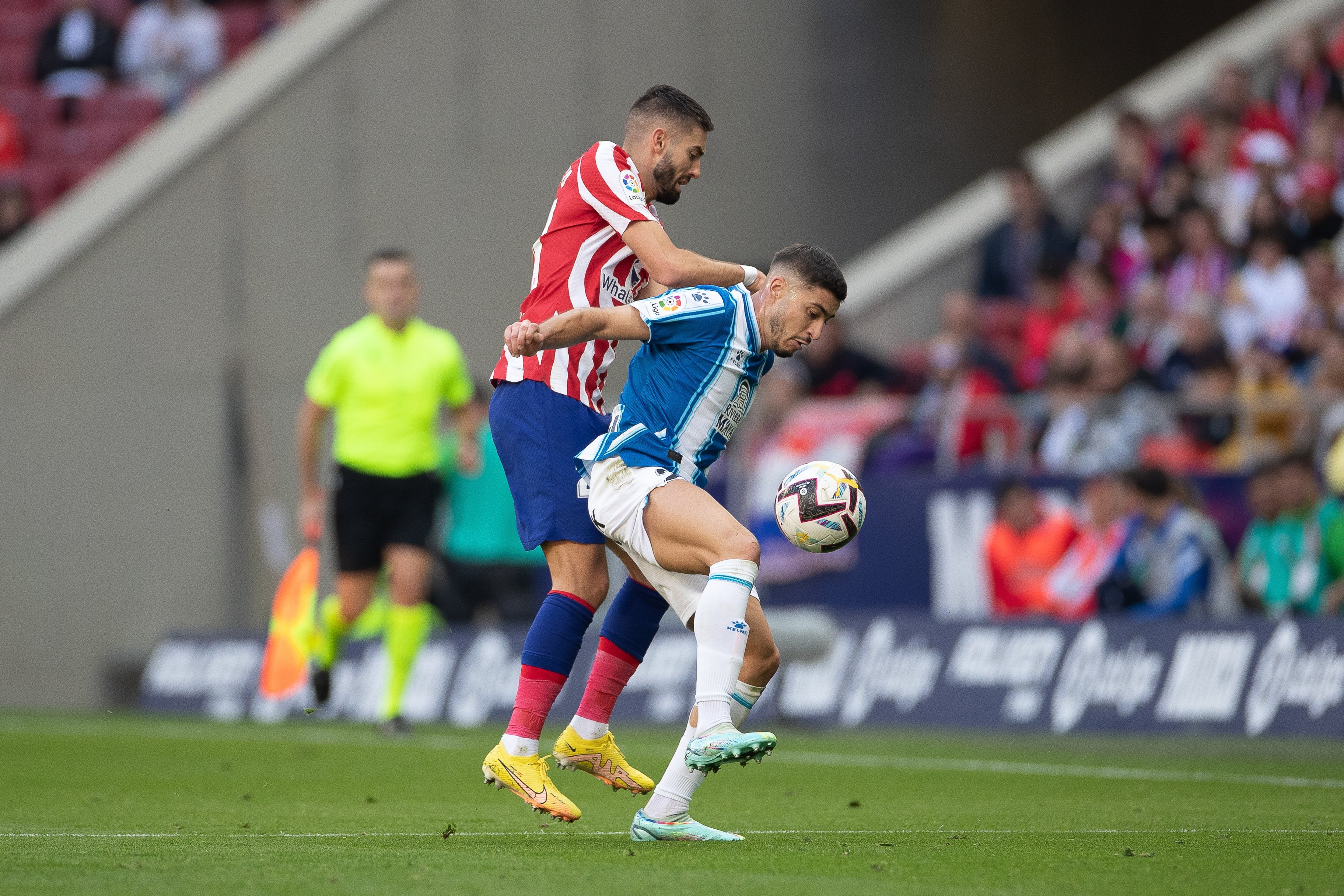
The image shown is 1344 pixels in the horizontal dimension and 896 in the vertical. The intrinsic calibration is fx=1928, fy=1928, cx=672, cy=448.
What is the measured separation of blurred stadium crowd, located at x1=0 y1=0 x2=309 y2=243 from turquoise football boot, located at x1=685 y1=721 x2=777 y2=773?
1457 centimetres

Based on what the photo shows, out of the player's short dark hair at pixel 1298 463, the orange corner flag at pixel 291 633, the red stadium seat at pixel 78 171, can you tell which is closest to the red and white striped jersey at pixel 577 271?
the orange corner flag at pixel 291 633

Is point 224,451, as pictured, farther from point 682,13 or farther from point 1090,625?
point 1090,625

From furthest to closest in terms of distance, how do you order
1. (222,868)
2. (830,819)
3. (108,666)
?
1. (108,666)
2. (830,819)
3. (222,868)

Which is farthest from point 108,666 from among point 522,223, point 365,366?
point 365,366

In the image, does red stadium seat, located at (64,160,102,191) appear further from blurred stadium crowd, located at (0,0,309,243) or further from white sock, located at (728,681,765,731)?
white sock, located at (728,681,765,731)

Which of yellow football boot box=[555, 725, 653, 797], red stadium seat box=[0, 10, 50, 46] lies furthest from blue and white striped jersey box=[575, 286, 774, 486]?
red stadium seat box=[0, 10, 50, 46]

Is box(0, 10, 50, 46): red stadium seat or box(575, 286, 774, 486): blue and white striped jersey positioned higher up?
box(0, 10, 50, 46): red stadium seat

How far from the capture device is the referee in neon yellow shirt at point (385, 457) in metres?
10.5

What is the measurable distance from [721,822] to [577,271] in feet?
6.15

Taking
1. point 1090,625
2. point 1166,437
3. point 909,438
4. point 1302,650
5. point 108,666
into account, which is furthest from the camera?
point 108,666

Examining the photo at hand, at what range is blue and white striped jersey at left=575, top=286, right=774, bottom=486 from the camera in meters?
5.73

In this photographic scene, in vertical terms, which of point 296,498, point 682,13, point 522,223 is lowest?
point 296,498

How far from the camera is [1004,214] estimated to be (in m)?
17.1

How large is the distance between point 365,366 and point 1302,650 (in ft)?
17.4
